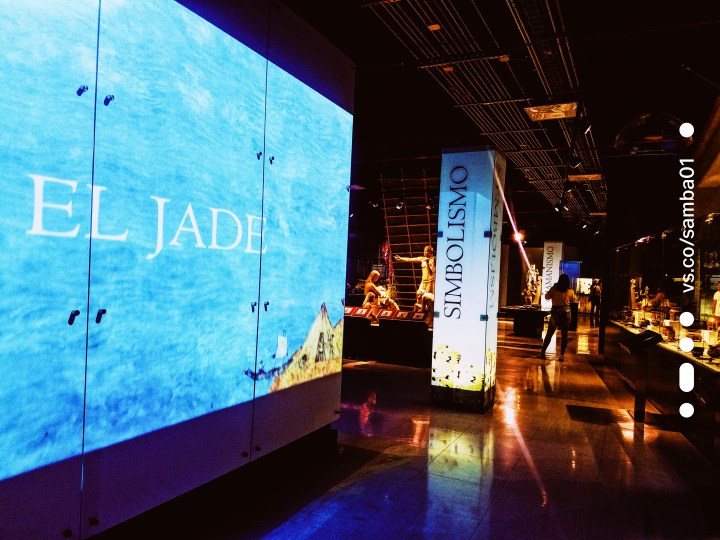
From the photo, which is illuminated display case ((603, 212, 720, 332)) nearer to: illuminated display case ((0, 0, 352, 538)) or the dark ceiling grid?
the dark ceiling grid

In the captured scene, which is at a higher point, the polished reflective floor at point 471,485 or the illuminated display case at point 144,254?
the illuminated display case at point 144,254

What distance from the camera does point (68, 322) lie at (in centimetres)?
A: 194

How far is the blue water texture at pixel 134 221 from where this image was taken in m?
1.80

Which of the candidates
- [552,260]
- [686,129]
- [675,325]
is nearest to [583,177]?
[675,325]

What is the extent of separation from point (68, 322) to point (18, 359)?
22 cm

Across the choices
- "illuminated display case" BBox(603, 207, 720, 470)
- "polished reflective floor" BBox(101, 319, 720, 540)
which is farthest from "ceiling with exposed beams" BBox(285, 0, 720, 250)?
"polished reflective floor" BBox(101, 319, 720, 540)

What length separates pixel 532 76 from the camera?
21.1 feet

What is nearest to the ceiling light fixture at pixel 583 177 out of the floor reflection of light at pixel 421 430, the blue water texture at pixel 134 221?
the floor reflection of light at pixel 421 430

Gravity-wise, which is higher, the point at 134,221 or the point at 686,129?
the point at 686,129

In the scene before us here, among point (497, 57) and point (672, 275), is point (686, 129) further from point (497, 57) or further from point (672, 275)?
point (672, 275)

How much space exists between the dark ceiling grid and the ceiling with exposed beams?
1 centimetres

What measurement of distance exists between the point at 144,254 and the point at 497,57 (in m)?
Result: 3.85

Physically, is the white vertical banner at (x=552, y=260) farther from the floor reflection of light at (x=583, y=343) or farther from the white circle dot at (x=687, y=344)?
the white circle dot at (x=687, y=344)

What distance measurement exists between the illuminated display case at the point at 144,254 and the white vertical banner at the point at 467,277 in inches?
95.8
